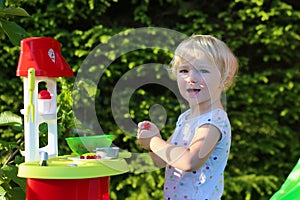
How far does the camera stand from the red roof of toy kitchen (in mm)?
1732

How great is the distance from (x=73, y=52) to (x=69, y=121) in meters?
1.16

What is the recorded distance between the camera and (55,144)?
1852mm

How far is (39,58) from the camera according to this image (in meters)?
1.75

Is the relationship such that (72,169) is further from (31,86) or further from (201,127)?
(201,127)

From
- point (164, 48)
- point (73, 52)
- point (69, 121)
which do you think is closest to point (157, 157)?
point (69, 121)

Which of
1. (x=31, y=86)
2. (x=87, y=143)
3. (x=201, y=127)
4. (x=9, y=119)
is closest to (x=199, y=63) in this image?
(x=201, y=127)

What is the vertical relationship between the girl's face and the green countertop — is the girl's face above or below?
above

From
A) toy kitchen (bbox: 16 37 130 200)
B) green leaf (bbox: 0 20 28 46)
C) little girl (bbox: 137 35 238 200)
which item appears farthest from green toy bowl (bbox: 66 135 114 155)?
green leaf (bbox: 0 20 28 46)


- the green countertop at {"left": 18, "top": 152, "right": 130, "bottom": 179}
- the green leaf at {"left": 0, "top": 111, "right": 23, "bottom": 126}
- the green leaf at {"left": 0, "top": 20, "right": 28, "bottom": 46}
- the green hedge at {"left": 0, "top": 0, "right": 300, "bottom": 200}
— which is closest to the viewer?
the green countertop at {"left": 18, "top": 152, "right": 130, "bottom": 179}

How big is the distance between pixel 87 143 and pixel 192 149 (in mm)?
316

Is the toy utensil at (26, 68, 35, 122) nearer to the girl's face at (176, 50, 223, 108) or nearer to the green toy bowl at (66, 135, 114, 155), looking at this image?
the green toy bowl at (66, 135, 114, 155)

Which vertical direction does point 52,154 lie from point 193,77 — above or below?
below

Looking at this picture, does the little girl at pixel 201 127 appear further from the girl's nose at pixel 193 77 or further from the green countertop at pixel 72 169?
the green countertop at pixel 72 169

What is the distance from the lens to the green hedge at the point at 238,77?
341cm
